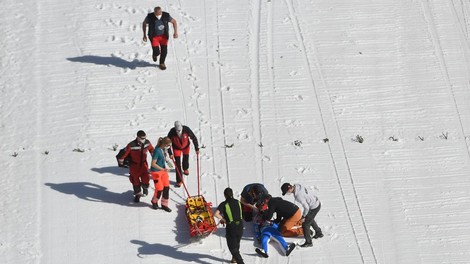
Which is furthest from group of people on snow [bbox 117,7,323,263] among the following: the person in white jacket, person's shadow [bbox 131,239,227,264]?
person's shadow [bbox 131,239,227,264]

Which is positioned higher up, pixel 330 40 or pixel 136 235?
pixel 330 40

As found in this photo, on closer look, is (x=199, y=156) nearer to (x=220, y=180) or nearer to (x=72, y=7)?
(x=220, y=180)

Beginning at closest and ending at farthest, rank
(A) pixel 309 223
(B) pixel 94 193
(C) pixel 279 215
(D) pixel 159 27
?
(A) pixel 309 223
(C) pixel 279 215
(B) pixel 94 193
(D) pixel 159 27

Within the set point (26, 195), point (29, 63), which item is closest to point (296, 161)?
point (26, 195)

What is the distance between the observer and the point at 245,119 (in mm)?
19031

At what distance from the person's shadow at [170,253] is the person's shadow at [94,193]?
1079 mm

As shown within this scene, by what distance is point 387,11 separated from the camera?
22.3m

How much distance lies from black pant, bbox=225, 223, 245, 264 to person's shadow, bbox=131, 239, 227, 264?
635mm

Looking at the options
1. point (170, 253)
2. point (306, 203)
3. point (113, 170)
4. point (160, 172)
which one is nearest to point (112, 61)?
point (113, 170)

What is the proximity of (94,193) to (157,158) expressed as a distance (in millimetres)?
1848

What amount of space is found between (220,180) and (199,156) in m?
0.87

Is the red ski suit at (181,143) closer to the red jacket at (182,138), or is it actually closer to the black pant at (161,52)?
the red jacket at (182,138)

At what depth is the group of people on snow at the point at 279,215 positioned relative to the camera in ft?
50.6

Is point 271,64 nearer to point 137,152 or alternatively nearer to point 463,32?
point 463,32
